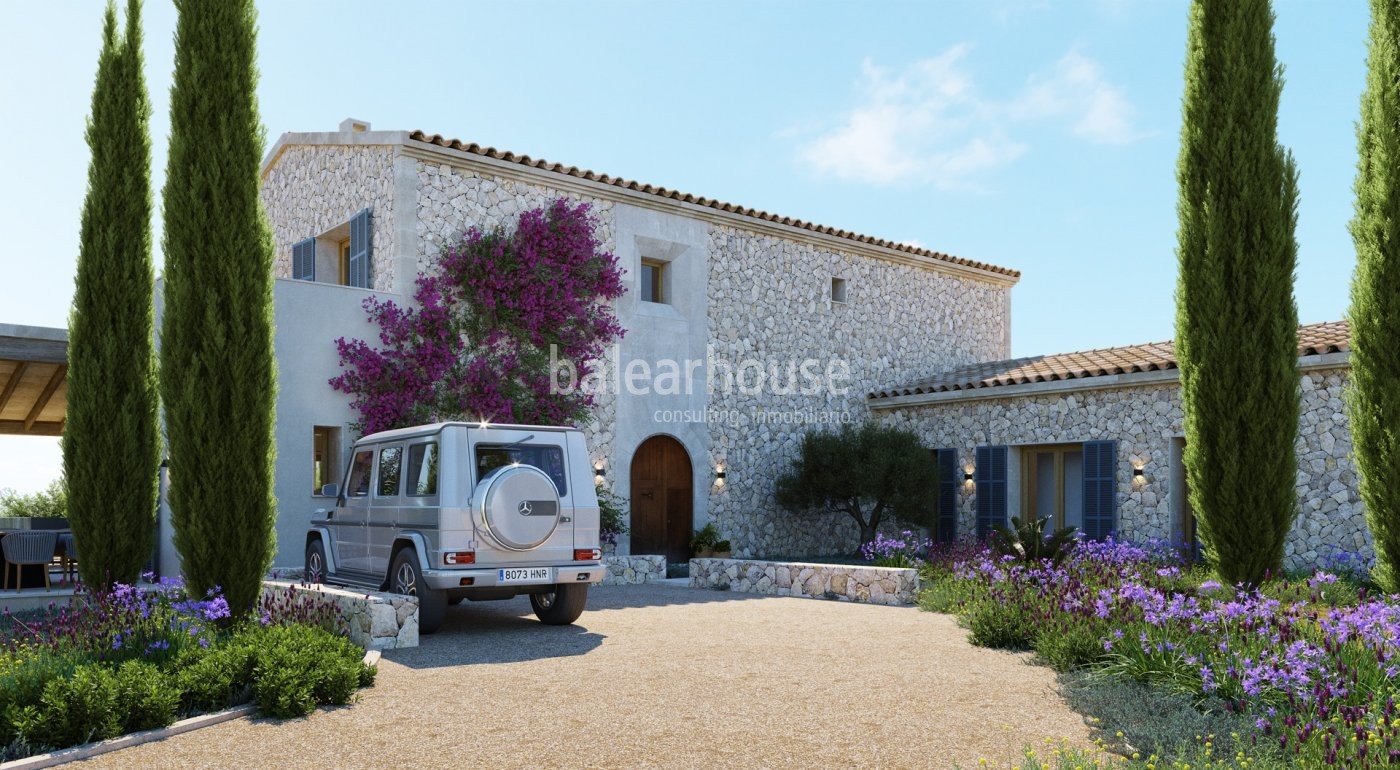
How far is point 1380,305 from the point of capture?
301 inches

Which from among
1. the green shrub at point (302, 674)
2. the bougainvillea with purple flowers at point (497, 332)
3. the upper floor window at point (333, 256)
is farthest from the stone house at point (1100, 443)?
the green shrub at point (302, 674)

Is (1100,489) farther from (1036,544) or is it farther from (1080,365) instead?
(1036,544)

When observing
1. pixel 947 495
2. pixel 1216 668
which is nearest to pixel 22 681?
pixel 1216 668

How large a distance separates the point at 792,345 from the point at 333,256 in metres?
7.66

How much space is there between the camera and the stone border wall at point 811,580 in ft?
37.5

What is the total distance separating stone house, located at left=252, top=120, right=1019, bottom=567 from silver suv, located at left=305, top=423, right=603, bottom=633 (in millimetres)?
4054

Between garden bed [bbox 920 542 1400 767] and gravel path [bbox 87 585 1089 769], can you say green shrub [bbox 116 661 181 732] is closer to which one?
gravel path [bbox 87 585 1089 769]

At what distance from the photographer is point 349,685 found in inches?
240

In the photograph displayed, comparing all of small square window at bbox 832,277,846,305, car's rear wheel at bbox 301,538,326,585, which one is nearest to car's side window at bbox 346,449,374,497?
car's rear wheel at bbox 301,538,326,585

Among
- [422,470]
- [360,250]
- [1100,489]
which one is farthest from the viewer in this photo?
[1100,489]

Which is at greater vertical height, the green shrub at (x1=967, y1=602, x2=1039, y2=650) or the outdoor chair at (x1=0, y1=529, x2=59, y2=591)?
the outdoor chair at (x1=0, y1=529, x2=59, y2=591)

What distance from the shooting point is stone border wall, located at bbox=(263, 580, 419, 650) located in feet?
26.4

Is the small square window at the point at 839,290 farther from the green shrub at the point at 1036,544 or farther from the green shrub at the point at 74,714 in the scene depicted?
the green shrub at the point at 74,714

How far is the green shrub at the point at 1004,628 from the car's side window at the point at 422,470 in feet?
15.2
